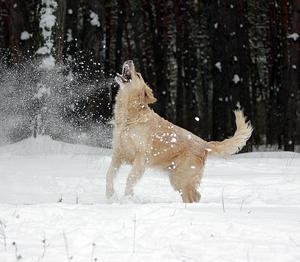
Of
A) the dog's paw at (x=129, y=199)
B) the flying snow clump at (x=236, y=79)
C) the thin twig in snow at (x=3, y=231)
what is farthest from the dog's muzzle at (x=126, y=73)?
the flying snow clump at (x=236, y=79)

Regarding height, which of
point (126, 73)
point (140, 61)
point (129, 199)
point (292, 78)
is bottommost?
point (129, 199)

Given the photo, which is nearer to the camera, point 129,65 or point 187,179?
point 129,65

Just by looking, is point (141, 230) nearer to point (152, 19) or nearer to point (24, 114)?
point (24, 114)

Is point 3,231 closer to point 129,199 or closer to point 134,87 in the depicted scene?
point 129,199

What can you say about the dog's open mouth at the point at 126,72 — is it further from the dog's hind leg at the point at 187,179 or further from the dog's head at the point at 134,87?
the dog's hind leg at the point at 187,179

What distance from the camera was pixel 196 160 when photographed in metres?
7.50

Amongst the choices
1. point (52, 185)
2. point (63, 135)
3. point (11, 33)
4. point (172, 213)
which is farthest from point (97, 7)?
point (172, 213)

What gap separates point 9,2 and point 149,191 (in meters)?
18.0

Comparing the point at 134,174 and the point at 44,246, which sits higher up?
the point at 134,174

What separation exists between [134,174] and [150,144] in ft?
A: 1.51

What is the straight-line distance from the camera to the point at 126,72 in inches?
292

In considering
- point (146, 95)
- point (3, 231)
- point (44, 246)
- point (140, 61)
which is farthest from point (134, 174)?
point (140, 61)

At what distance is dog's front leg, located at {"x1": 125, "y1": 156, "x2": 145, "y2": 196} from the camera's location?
699cm

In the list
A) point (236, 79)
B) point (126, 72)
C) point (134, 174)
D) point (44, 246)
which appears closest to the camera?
point (44, 246)
